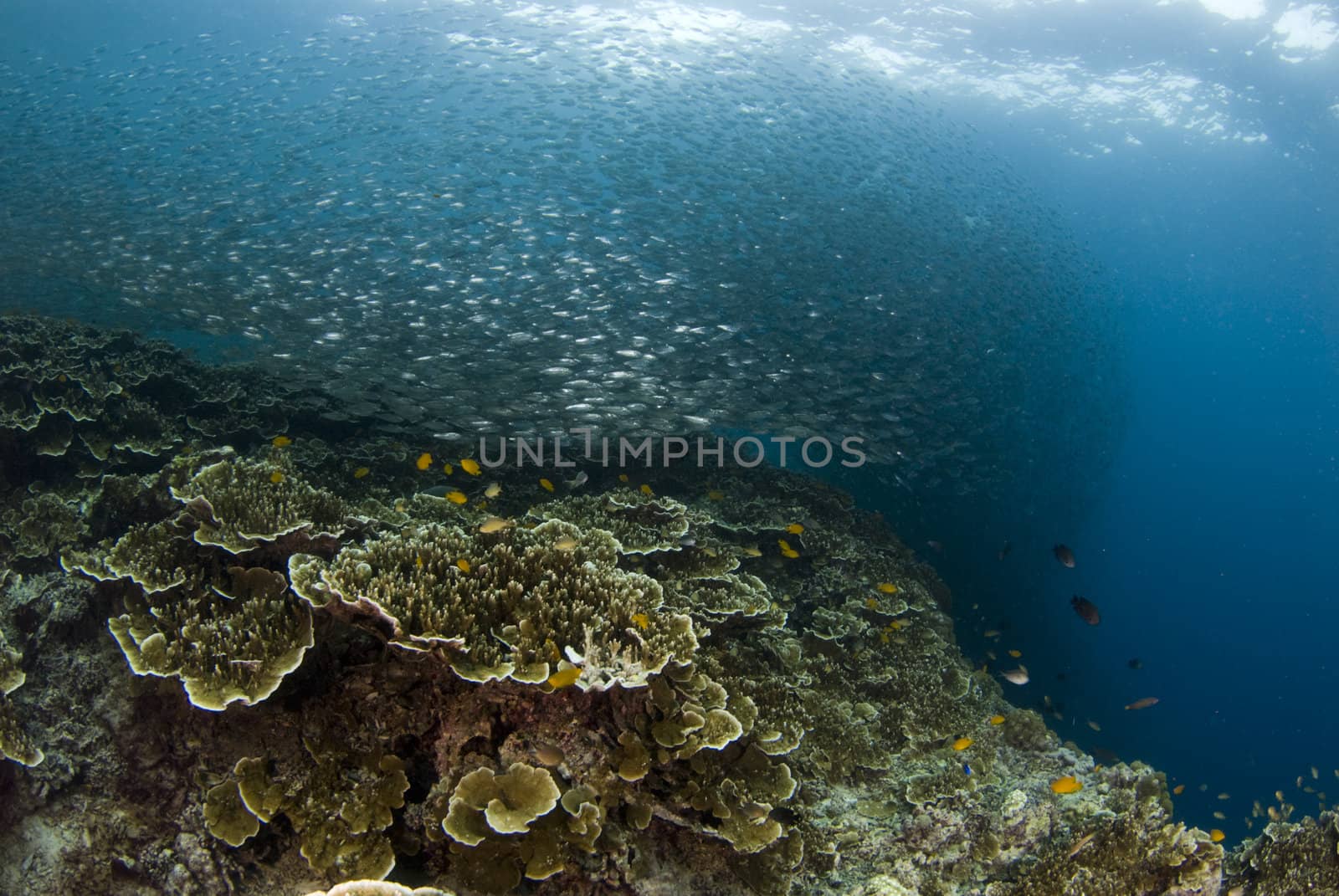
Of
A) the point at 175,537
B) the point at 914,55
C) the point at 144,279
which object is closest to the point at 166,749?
the point at 175,537

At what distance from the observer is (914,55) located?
101 feet

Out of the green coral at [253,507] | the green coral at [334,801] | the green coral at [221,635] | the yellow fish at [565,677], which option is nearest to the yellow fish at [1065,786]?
the yellow fish at [565,677]

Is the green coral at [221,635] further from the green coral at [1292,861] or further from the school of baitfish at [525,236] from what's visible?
the green coral at [1292,861]

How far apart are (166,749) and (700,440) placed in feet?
42.8

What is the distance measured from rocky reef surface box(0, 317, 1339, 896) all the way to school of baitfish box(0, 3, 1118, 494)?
6.65m

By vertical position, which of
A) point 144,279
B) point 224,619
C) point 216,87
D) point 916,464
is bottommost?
point 916,464

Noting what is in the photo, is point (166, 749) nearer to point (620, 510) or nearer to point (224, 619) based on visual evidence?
point (224, 619)

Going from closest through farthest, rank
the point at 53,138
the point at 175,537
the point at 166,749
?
the point at 166,749
the point at 175,537
the point at 53,138

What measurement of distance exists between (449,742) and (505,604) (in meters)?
0.92

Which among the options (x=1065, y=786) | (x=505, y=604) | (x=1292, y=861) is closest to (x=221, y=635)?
(x=505, y=604)

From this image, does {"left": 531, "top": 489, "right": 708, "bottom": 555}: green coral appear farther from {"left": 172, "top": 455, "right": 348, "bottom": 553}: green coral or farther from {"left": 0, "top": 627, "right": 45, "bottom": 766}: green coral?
{"left": 0, "top": 627, "right": 45, "bottom": 766}: green coral

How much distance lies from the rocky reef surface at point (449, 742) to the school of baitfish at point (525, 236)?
21.8 feet

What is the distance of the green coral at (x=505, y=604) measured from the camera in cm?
404

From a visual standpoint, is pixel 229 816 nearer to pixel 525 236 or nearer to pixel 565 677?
pixel 565 677
